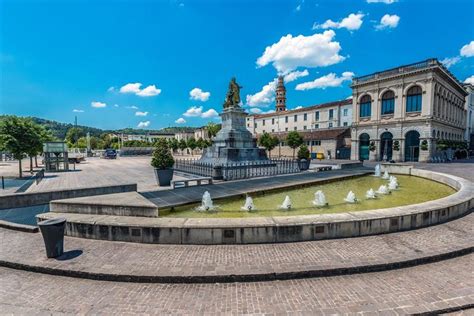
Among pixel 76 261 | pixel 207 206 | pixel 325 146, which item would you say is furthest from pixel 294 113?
pixel 76 261

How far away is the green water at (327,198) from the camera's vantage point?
7.59m

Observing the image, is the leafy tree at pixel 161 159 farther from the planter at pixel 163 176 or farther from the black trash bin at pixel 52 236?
the black trash bin at pixel 52 236

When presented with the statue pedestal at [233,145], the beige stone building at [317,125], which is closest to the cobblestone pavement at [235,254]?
the statue pedestal at [233,145]

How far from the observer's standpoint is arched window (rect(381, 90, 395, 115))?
36.5 metres

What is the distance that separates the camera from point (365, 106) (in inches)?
1583

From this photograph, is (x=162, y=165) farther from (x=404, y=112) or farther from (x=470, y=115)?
(x=470, y=115)

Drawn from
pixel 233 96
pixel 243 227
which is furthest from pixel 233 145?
pixel 243 227

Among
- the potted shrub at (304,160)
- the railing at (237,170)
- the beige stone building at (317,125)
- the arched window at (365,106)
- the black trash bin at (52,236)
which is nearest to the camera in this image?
the black trash bin at (52,236)

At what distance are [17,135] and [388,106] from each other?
48.3 m

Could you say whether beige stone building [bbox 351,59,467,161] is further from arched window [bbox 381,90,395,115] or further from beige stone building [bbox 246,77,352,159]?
beige stone building [bbox 246,77,352,159]

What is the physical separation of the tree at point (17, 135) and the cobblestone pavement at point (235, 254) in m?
16.9

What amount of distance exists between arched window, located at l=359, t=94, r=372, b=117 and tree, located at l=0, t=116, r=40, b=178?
46744 millimetres

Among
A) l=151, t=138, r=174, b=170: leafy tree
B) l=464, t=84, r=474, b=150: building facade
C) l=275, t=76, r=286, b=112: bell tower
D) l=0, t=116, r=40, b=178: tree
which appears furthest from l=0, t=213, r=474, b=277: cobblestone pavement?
l=275, t=76, r=286, b=112: bell tower

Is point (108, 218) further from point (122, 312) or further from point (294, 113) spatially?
point (294, 113)
